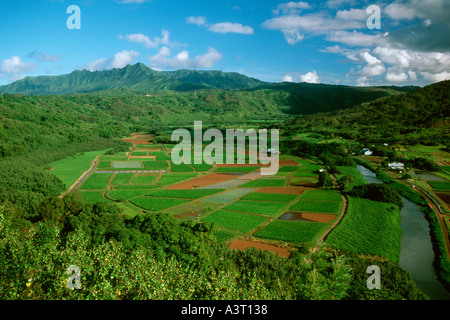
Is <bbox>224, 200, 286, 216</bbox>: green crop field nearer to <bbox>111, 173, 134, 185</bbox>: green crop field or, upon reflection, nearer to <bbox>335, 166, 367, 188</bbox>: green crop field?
<bbox>335, 166, 367, 188</bbox>: green crop field

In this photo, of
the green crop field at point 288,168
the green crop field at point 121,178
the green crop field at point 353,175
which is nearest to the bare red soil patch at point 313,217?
the green crop field at point 353,175

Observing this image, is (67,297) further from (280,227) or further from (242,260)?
(280,227)

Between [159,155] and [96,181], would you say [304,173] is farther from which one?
[159,155]

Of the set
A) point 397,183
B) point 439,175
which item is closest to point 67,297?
point 397,183

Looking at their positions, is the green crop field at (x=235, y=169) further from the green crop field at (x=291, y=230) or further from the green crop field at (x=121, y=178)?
the green crop field at (x=291, y=230)

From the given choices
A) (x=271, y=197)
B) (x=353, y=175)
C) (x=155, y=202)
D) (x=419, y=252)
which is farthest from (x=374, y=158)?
(x=155, y=202)
